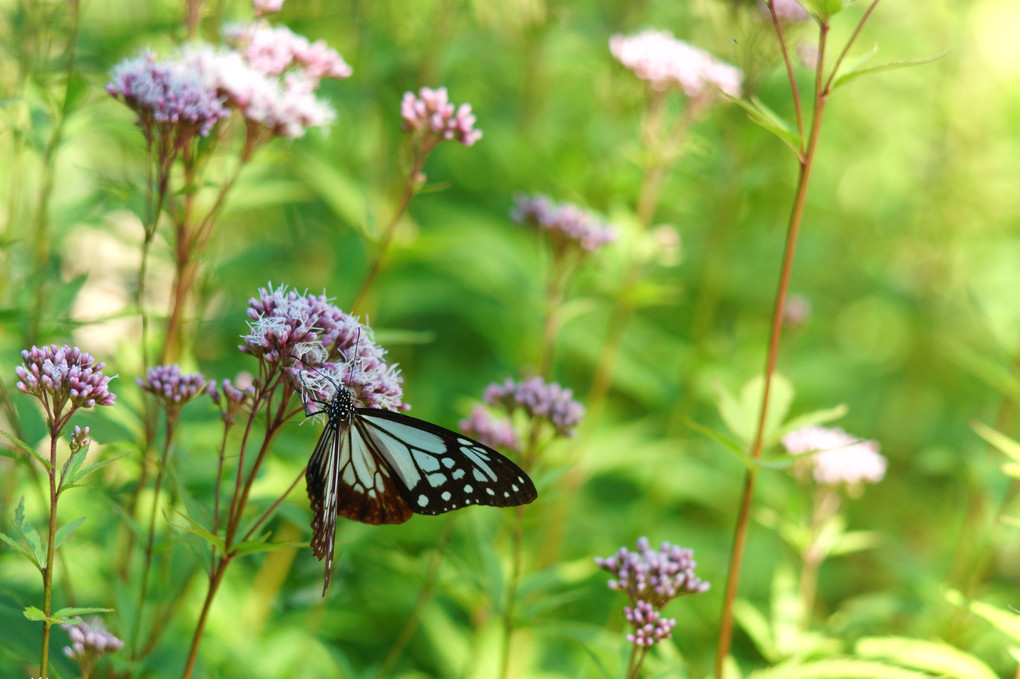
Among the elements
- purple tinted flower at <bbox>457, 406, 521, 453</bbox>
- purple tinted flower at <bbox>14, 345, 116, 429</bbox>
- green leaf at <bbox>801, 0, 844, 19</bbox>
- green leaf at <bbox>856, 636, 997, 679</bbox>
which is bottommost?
green leaf at <bbox>856, 636, 997, 679</bbox>

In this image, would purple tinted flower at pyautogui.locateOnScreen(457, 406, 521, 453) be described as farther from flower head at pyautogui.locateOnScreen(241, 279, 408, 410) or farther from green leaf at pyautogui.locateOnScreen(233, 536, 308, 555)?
green leaf at pyautogui.locateOnScreen(233, 536, 308, 555)

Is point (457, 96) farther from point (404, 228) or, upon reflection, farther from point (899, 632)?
point (899, 632)

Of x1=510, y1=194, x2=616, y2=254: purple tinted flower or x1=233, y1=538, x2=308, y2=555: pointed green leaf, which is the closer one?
x1=233, y1=538, x2=308, y2=555: pointed green leaf

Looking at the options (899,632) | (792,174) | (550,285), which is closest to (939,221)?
(792,174)

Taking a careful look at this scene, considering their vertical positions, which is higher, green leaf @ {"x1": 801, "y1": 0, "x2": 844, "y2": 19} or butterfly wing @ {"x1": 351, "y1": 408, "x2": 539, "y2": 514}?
green leaf @ {"x1": 801, "y1": 0, "x2": 844, "y2": 19}

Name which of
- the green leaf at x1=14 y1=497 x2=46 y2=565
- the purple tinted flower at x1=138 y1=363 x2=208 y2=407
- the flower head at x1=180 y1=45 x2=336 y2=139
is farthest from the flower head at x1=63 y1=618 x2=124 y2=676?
the flower head at x1=180 y1=45 x2=336 y2=139

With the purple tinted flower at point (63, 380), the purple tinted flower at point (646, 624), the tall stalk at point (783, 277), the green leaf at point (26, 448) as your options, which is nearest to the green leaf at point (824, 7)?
the tall stalk at point (783, 277)

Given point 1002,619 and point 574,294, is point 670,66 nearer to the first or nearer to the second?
point 574,294
